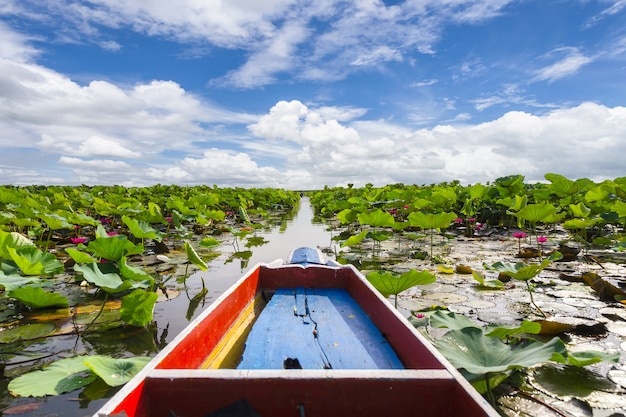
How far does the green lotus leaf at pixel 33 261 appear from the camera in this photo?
8.19ft

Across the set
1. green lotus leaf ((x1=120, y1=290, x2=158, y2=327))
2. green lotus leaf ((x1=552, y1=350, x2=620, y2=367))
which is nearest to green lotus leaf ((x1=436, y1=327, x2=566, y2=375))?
green lotus leaf ((x1=552, y1=350, x2=620, y2=367))

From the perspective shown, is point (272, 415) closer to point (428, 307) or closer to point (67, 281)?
point (428, 307)

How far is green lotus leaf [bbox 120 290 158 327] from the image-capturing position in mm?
2330

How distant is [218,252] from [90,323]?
3164mm

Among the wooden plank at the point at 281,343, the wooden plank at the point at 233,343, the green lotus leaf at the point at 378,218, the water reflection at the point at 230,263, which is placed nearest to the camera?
the wooden plank at the point at 281,343

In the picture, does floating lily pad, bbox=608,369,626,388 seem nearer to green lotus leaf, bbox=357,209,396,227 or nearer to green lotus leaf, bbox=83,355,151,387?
green lotus leaf, bbox=83,355,151,387

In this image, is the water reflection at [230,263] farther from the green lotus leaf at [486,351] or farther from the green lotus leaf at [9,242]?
the green lotus leaf at [486,351]

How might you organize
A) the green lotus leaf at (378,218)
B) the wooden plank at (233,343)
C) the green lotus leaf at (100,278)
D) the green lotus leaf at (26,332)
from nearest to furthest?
the wooden plank at (233,343)
the green lotus leaf at (100,278)
the green lotus leaf at (26,332)
the green lotus leaf at (378,218)

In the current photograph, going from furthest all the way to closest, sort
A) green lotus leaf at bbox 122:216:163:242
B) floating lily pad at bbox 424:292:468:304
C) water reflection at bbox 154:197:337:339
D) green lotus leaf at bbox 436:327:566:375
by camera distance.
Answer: green lotus leaf at bbox 122:216:163:242, floating lily pad at bbox 424:292:468:304, water reflection at bbox 154:197:337:339, green lotus leaf at bbox 436:327:566:375

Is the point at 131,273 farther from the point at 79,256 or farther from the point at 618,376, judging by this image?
the point at 618,376

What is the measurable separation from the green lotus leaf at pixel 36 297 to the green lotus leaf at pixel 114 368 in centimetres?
114

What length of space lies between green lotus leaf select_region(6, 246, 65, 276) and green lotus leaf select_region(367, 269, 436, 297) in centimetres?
217

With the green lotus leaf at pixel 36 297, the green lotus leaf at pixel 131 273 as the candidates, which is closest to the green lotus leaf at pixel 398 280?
the green lotus leaf at pixel 131 273

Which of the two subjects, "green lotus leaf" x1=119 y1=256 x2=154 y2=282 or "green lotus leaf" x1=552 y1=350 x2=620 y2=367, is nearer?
"green lotus leaf" x1=552 y1=350 x2=620 y2=367
